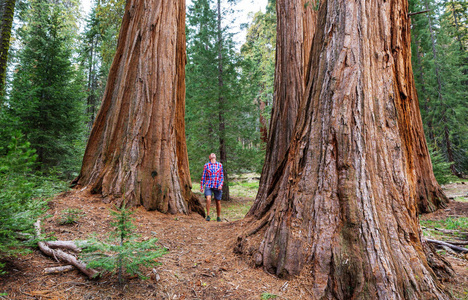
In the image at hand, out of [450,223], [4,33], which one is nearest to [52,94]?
[4,33]

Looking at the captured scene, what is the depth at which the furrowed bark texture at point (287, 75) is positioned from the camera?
15.6 ft

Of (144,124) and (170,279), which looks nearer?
(170,279)

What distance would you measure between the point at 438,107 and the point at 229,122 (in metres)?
17.6

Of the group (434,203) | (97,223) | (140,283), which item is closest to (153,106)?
(97,223)

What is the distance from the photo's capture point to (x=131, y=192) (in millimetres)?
5109

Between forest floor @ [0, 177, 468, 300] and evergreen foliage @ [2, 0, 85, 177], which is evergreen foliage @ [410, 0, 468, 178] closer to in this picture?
forest floor @ [0, 177, 468, 300]

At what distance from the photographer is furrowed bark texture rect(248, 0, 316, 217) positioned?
15.6 ft

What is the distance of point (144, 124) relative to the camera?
5.58 metres

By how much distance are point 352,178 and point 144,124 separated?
4692 millimetres

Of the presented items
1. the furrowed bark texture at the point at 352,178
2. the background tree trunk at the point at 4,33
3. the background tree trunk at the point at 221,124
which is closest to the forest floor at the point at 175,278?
the furrowed bark texture at the point at 352,178

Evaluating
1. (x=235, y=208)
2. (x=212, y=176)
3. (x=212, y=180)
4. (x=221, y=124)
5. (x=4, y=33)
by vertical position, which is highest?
(x=4, y=33)

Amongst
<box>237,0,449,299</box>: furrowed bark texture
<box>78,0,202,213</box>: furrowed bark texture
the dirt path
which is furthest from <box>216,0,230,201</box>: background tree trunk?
<box>237,0,449,299</box>: furrowed bark texture

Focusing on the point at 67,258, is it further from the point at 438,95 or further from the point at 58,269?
the point at 438,95

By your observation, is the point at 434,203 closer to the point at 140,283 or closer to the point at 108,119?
the point at 140,283
